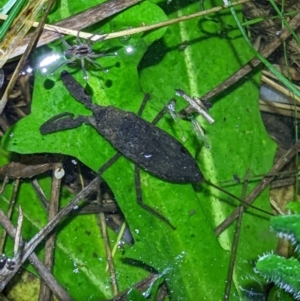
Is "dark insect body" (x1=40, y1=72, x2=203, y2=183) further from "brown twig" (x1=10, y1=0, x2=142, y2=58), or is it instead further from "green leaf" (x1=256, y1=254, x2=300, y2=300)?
"green leaf" (x1=256, y1=254, x2=300, y2=300)

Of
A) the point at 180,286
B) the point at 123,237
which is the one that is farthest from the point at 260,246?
the point at 123,237

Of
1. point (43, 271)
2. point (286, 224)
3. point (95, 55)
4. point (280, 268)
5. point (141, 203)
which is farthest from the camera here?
point (43, 271)

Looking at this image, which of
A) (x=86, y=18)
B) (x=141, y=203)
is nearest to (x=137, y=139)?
(x=141, y=203)

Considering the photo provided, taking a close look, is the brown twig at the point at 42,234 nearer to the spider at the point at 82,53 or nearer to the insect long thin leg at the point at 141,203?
the insect long thin leg at the point at 141,203

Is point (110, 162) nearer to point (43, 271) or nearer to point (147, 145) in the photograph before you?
point (147, 145)

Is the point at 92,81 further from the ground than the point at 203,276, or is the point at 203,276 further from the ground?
the point at 92,81

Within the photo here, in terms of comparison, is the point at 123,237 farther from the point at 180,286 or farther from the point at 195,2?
the point at 195,2

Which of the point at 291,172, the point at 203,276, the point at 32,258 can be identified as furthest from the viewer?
the point at 291,172
